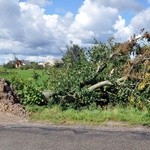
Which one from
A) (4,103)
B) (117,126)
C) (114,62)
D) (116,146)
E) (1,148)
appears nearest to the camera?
(1,148)

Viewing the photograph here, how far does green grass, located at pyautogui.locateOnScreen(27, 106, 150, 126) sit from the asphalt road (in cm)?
123

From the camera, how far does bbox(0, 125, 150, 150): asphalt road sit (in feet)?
29.8

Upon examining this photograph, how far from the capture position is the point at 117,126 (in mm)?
12422


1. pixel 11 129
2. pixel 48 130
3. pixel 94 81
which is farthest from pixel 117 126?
pixel 94 81

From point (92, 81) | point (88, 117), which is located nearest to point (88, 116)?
point (88, 117)

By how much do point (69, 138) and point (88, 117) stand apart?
3.29 metres

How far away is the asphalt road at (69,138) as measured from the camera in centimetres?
909

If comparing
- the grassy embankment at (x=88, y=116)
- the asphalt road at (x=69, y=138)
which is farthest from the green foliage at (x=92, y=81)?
the asphalt road at (x=69, y=138)

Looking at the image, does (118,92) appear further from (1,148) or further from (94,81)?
(1,148)

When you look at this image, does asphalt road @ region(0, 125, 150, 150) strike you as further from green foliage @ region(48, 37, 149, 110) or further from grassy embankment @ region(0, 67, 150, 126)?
green foliage @ region(48, 37, 149, 110)

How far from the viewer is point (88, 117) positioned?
13.1 meters

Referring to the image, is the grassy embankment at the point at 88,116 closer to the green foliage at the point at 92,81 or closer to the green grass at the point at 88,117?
the green grass at the point at 88,117

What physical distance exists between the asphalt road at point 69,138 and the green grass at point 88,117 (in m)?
1.23

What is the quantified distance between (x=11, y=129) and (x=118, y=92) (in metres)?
5.72
